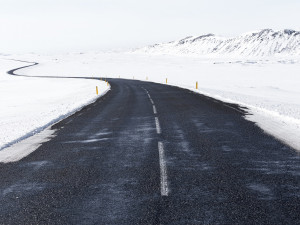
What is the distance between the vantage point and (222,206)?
483 cm

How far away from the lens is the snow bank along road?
4668 millimetres

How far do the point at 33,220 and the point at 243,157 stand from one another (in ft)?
16.0

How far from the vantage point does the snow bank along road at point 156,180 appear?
4668 mm

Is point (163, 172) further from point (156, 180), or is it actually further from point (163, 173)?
point (156, 180)

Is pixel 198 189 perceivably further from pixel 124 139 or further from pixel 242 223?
pixel 124 139

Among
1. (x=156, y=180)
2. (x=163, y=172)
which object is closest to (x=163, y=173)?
(x=163, y=172)

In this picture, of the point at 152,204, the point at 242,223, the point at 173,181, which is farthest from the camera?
the point at 173,181

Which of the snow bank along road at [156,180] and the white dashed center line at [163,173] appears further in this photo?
the white dashed center line at [163,173]

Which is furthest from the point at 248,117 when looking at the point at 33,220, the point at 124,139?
the point at 33,220

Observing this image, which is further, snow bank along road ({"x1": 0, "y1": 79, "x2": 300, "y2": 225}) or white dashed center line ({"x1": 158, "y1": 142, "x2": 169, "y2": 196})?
white dashed center line ({"x1": 158, "y1": 142, "x2": 169, "y2": 196})

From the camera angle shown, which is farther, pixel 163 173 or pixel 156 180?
pixel 163 173

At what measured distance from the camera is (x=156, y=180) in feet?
19.8

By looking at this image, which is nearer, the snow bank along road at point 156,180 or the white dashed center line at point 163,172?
the snow bank along road at point 156,180

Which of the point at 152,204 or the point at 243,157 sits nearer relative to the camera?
the point at 152,204
